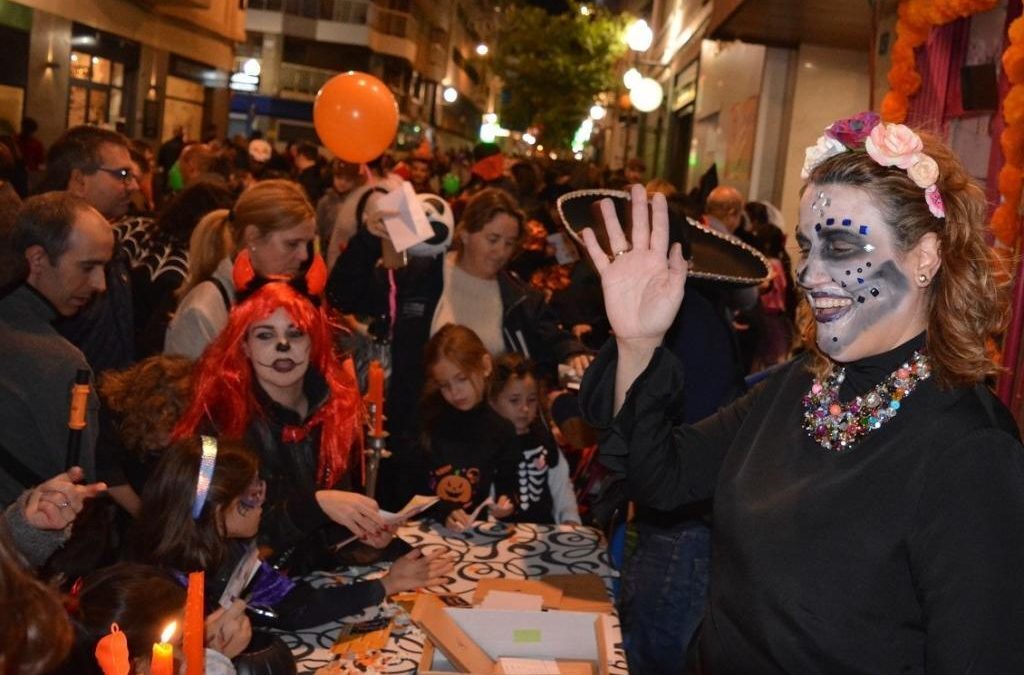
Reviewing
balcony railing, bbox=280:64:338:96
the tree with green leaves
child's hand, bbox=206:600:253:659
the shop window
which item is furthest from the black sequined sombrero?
balcony railing, bbox=280:64:338:96

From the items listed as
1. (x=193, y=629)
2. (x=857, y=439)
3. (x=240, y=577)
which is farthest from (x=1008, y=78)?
(x=193, y=629)

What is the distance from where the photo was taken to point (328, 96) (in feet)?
23.7

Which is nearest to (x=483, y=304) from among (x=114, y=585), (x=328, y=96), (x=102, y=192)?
(x=102, y=192)

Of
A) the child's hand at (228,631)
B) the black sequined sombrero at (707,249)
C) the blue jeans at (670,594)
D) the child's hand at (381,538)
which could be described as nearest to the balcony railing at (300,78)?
the black sequined sombrero at (707,249)

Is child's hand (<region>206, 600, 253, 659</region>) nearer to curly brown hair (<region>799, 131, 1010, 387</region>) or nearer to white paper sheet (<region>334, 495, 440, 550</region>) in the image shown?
white paper sheet (<region>334, 495, 440, 550</region>)

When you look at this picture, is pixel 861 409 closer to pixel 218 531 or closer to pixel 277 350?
pixel 218 531

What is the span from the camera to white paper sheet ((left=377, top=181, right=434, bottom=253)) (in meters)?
5.14

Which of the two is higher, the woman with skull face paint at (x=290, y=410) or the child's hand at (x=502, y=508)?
the woman with skull face paint at (x=290, y=410)

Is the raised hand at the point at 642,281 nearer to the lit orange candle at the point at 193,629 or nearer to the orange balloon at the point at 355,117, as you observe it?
the lit orange candle at the point at 193,629

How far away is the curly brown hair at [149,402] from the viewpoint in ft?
11.4

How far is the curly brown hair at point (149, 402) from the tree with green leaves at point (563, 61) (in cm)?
2979

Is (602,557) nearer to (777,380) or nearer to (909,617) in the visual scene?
(777,380)

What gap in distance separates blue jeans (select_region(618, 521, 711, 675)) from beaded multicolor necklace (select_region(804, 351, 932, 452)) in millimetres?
1763

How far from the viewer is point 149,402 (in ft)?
11.4
